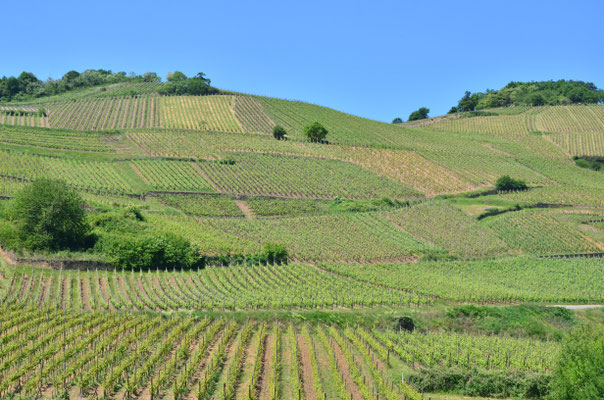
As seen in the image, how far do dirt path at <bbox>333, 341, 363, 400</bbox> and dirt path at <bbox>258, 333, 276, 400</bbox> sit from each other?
11.0 feet

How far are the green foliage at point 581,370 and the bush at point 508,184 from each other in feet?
243

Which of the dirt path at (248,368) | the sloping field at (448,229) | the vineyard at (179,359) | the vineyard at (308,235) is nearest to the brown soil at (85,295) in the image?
the vineyard at (179,359)

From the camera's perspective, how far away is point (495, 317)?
145ft

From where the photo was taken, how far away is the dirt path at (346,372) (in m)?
28.0

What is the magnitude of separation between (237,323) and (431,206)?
52.9 metres

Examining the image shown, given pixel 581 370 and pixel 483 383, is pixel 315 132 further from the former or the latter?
pixel 581 370

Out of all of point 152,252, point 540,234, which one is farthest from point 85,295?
point 540,234

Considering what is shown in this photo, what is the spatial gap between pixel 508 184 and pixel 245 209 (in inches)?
1793

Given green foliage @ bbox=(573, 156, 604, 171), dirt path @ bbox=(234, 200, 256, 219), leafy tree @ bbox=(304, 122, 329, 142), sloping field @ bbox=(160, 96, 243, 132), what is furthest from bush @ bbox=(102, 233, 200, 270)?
green foliage @ bbox=(573, 156, 604, 171)

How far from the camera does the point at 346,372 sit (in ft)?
100

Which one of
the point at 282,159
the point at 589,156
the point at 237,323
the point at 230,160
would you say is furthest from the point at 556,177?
the point at 237,323

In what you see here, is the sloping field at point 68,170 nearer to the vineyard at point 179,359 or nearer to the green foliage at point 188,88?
the vineyard at point 179,359

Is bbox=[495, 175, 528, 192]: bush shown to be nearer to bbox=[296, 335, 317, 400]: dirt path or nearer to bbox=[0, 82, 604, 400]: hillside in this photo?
bbox=[0, 82, 604, 400]: hillside

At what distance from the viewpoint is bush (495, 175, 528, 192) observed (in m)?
100
